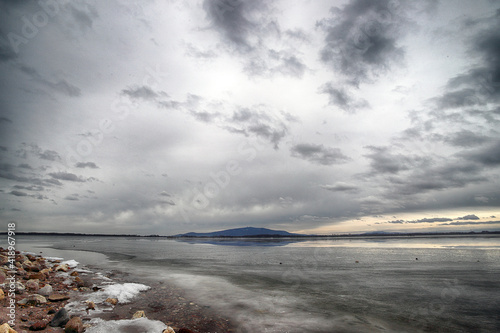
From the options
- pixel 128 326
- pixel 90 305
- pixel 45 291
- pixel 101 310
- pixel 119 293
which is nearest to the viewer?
pixel 128 326

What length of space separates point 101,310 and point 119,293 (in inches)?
109

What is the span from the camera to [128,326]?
8617 mm

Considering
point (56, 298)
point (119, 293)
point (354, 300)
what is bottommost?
point (354, 300)

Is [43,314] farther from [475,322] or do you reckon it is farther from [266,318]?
[475,322]

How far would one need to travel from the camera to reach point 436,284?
17.4m

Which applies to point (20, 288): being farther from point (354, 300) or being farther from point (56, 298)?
point (354, 300)

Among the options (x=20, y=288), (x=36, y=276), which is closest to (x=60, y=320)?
(x=20, y=288)

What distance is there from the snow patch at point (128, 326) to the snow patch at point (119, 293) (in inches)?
135

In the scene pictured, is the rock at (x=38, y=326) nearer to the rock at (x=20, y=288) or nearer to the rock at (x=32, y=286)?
the rock at (x=20, y=288)

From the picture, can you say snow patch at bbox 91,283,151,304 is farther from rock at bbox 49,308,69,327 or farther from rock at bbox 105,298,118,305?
rock at bbox 49,308,69,327

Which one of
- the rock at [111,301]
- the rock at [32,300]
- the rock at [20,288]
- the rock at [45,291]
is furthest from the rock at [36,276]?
the rock at [111,301]

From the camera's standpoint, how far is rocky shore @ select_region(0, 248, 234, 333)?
327 inches

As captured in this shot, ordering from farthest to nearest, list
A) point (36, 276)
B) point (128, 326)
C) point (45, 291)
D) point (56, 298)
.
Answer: point (36, 276) → point (45, 291) → point (56, 298) → point (128, 326)

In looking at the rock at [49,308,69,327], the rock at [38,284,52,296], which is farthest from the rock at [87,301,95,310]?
the rock at [38,284,52,296]
